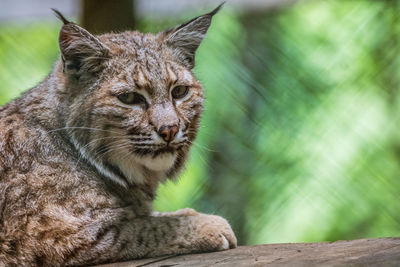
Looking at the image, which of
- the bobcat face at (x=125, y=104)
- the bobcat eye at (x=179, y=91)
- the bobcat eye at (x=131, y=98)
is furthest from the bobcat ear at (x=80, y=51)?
the bobcat eye at (x=179, y=91)

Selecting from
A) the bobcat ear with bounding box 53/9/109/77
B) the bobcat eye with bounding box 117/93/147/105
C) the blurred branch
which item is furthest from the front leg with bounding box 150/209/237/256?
the blurred branch

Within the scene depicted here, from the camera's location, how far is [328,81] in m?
5.41

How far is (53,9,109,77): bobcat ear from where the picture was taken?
3.58 metres

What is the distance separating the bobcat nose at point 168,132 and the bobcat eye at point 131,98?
235 mm

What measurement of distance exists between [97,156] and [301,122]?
2297 mm

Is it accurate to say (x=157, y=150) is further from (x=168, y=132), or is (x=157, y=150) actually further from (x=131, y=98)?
(x=131, y=98)

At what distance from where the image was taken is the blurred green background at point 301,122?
536 cm

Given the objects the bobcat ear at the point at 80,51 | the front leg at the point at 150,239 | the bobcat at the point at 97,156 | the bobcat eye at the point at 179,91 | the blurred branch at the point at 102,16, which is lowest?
the front leg at the point at 150,239

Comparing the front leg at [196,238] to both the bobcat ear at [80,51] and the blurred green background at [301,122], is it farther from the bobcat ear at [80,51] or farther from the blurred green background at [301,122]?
the blurred green background at [301,122]

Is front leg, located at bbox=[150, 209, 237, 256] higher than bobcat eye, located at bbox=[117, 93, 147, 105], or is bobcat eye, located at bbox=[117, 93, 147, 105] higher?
bobcat eye, located at bbox=[117, 93, 147, 105]

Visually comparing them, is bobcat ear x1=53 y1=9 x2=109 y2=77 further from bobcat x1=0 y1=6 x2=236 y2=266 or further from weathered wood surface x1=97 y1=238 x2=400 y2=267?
weathered wood surface x1=97 y1=238 x2=400 y2=267

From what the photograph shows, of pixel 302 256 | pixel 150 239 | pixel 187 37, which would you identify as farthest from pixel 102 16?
pixel 302 256

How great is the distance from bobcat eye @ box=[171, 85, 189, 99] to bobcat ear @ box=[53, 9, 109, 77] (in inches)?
17.2

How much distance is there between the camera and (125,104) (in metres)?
3.57
